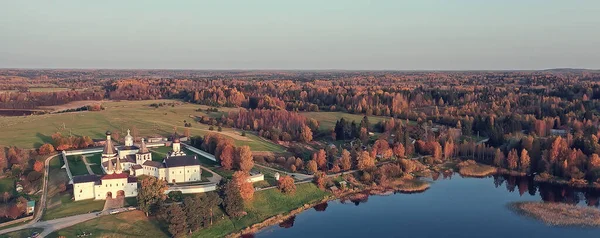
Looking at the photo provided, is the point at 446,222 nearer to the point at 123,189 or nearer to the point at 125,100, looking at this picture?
the point at 123,189

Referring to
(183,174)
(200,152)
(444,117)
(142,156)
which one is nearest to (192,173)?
(183,174)

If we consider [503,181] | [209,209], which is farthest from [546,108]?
[209,209]

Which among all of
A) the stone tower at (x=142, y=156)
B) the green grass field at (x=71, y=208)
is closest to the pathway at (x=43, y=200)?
the green grass field at (x=71, y=208)

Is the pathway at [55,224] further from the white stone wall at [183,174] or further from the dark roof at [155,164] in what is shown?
the dark roof at [155,164]

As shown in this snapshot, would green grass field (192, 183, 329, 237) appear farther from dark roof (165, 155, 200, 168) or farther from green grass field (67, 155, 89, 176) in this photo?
green grass field (67, 155, 89, 176)

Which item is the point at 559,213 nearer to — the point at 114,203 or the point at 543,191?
the point at 543,191

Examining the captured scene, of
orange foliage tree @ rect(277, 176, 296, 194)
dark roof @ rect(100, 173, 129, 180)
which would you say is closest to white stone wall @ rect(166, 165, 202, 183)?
dark roof @ rect(100, 173, 129, 180)
